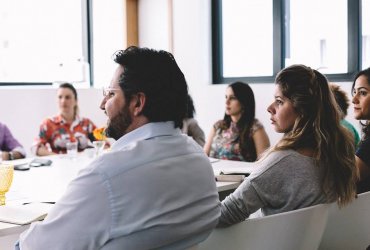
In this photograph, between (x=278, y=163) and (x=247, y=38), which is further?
(x=247, y=38)

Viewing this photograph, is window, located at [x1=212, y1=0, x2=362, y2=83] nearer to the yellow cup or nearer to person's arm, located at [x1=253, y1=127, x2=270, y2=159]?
person's arm, located at [x1=253, y1=127, x2=270, y2=159]

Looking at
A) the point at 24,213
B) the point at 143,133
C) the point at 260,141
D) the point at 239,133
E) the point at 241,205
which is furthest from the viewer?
the point at 239,133

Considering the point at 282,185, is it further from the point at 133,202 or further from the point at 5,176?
the point at 5,176

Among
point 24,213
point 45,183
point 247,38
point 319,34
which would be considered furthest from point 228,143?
point 24,213

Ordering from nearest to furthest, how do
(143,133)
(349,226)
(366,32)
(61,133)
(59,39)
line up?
(143,133), (349,226), (366,32), (61,133), (59,39)

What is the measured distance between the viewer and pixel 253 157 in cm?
399

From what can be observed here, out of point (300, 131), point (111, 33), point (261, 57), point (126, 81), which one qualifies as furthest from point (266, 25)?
point (126, 81)

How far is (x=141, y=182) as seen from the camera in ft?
4.15

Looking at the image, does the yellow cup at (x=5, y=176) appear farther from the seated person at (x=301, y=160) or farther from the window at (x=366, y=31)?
the window at (x=366, y=31)

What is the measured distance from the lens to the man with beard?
1.24m

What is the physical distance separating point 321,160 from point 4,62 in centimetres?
439

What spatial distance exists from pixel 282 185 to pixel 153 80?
26.2 inches

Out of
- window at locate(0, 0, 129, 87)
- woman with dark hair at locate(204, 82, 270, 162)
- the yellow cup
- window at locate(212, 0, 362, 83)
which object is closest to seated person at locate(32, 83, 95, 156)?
window at locate(0, 0, 129, 87)

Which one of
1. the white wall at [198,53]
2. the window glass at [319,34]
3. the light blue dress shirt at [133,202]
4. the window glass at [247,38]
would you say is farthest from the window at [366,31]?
the light blue dress shirt at [133,202]
